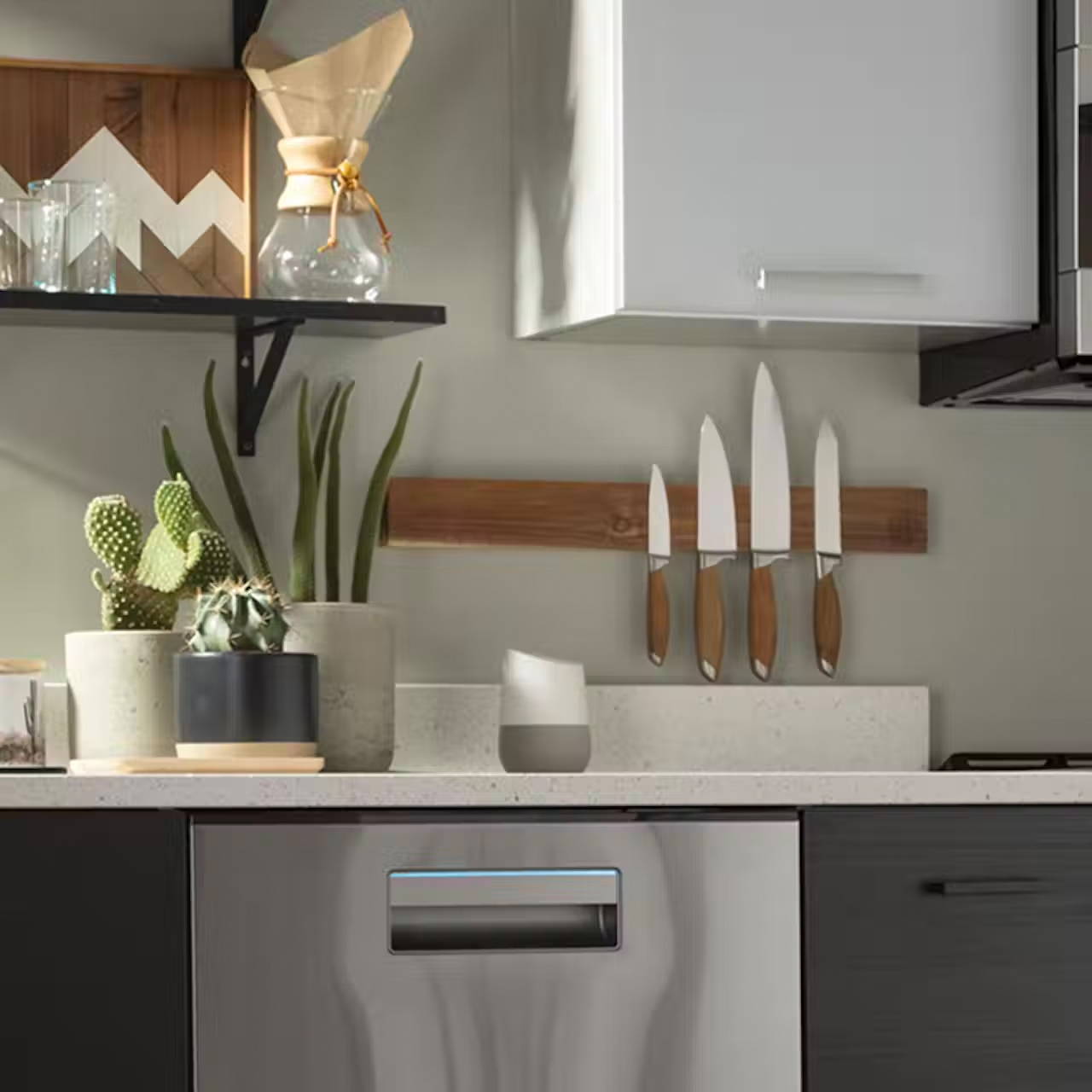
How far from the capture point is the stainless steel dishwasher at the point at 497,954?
2314 mm

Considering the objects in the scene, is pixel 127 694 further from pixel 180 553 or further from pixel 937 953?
pixel 937 953

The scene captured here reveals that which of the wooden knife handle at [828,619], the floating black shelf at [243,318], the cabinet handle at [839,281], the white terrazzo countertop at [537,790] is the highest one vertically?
the cabinet handle at [839,281]

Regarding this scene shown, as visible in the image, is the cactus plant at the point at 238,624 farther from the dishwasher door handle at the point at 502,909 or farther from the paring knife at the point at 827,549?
the paring knife at the point at 827,549

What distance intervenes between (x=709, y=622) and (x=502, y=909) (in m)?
0.73

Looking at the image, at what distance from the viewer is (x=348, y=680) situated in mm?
2717

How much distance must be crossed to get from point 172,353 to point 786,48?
864mm

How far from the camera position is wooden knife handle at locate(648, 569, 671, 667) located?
300cm

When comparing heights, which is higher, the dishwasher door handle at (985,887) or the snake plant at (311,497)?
the snake plant at (311,497)

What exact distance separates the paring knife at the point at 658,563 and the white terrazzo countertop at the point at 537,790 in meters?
0.60

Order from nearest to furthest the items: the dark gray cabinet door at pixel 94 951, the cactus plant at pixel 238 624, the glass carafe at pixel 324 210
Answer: the dark gray cabinet door at pixel 94 951, the cactus plant at pixel 238 624, the glass carafe at pixel 324 210

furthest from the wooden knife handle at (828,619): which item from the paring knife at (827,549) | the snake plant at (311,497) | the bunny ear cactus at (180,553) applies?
the bunny ear cactus at (180,553)

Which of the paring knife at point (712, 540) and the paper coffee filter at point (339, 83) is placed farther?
the paring knife at point (712, 540)

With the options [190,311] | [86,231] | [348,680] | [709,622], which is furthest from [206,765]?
[709,622]

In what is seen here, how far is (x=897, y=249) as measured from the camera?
273 cm
